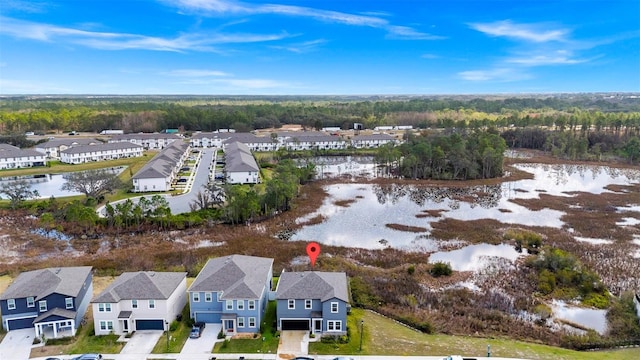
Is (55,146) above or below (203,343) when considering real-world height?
above

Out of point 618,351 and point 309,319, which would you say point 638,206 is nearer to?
point 618,351

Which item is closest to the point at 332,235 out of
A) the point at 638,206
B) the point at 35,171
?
the point at 638,206

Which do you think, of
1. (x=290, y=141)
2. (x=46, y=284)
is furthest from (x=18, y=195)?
(x=290, y=141)

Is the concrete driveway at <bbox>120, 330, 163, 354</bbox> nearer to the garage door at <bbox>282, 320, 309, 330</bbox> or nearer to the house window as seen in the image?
the garage door at <bbox>282, 320, 309, 330</bbox>

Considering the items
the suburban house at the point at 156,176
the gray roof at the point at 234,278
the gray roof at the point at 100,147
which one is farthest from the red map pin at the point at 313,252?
the gray roof at the point at 100,147

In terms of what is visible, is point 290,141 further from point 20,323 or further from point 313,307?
point 20,323

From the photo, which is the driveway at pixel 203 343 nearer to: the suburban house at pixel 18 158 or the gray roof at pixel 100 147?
the gray roof at pixel 100 147
